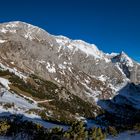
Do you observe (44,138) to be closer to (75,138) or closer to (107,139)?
(75,138)

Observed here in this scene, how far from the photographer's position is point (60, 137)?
2793 inches

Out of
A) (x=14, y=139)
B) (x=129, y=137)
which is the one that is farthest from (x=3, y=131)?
(x=129, y=137)

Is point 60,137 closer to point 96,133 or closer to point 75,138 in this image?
point 75,138

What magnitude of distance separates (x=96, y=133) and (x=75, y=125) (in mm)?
5006

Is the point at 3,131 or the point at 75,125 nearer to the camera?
the point at 75,125

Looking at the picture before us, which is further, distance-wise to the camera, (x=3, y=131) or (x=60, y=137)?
(x=3, y=131)

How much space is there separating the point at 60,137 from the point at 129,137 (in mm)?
15045

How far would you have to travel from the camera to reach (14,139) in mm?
71875

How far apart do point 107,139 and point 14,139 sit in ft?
68.3

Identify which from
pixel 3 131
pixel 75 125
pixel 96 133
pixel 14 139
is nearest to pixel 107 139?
pixel 96 133

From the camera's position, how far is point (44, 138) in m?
70.4

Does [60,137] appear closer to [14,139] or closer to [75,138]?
[75,138]

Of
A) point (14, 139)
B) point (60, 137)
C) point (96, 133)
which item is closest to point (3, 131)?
point (14, 139)

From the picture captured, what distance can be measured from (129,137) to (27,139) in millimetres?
22519
